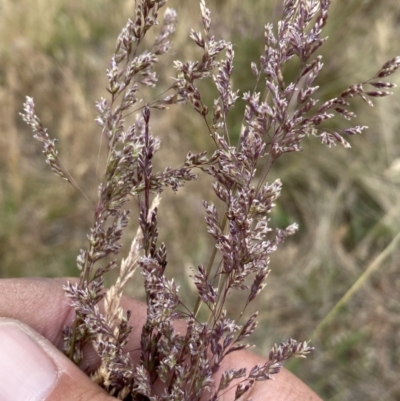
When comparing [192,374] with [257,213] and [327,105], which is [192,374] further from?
[327,105]

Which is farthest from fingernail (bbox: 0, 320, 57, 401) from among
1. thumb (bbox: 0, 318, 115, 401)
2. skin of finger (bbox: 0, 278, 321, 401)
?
skin of finger (bbox: 0, 278, 321, 401)

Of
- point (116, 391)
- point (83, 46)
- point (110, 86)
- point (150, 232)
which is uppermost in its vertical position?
point (83, 46)

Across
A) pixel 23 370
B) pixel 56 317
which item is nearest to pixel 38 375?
pixel 23 370

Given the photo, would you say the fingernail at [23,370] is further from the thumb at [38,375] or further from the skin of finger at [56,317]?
the skin of finger at [56,317]

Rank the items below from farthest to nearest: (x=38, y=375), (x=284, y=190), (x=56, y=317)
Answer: (x=284, y=190) < (x=56, y=317) < (x=38, y=375)

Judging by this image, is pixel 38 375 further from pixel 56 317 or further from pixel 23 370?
pixel 56 317

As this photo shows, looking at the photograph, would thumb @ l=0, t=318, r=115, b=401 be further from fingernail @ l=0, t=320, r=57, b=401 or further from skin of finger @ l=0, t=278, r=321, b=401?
skin of finger @ l=0, t=278, r=321, b=401

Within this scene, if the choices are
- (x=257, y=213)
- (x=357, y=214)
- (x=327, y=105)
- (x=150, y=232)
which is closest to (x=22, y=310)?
(x=150, y=232)
